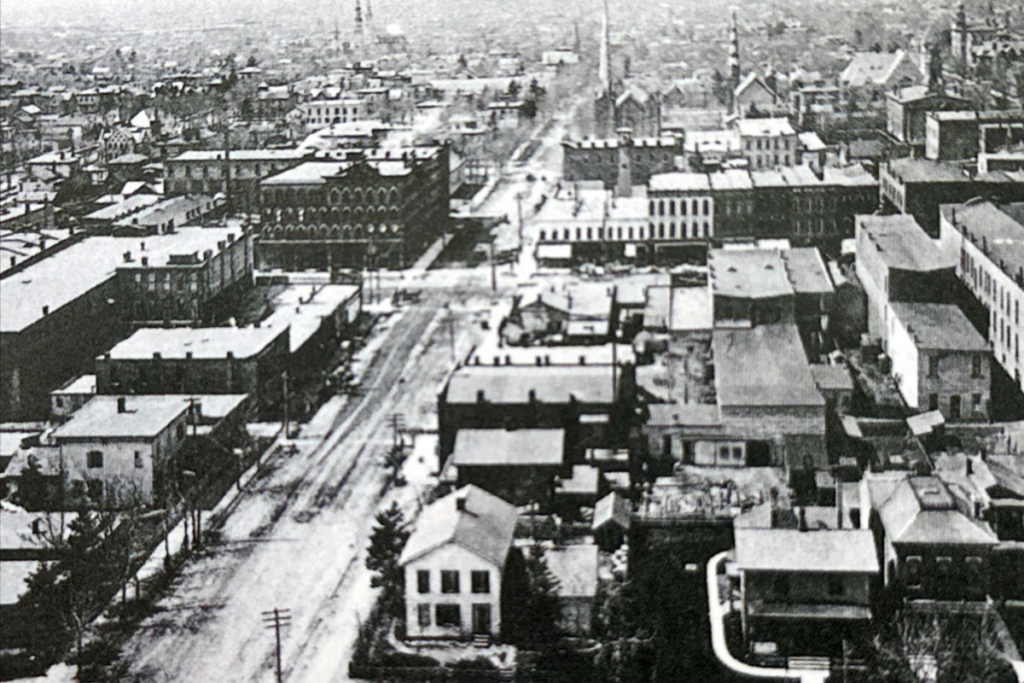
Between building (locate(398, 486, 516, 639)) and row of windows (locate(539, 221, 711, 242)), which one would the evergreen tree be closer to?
building (locate(398, 486, 516, 639))

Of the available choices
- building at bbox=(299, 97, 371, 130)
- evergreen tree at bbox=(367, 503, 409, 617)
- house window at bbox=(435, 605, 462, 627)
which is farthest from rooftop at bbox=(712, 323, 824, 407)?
building at bbox=(299, 97, 371, 130)

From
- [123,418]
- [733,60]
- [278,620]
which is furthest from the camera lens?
[733,60]

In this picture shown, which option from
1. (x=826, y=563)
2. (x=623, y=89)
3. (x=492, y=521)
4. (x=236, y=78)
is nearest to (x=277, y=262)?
(x=236, y=78)

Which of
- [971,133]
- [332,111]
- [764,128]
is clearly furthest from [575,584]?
[332,111]

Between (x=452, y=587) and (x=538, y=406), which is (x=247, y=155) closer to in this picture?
(x=538, y=406)

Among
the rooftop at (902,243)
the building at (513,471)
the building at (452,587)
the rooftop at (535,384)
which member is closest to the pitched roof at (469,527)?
the building at (452,587)

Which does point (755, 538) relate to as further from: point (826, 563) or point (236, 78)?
point (236, 78)

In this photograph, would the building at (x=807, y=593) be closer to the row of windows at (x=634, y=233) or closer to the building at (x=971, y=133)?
the row of windows at (x=634, y=233)
